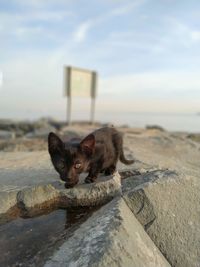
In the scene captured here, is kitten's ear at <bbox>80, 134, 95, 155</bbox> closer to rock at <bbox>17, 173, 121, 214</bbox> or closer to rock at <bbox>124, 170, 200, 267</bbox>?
rock at <bbox>17, 173, 121, 214</bbox>

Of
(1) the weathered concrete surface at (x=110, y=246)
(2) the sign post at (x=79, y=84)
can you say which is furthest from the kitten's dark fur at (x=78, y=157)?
(2) the sign post at (x=79, y=84)

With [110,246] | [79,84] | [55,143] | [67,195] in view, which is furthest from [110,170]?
[79,84]

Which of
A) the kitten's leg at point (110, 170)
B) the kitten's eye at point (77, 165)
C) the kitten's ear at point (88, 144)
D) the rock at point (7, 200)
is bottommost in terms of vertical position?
the rock at point (7, 200)

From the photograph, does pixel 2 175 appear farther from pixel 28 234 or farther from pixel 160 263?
pixel 160 263

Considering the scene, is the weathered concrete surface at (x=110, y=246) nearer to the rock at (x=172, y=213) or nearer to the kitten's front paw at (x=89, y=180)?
the rock at (x=172, y=213)

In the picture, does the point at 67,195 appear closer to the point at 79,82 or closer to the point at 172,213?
the point at 172,213
